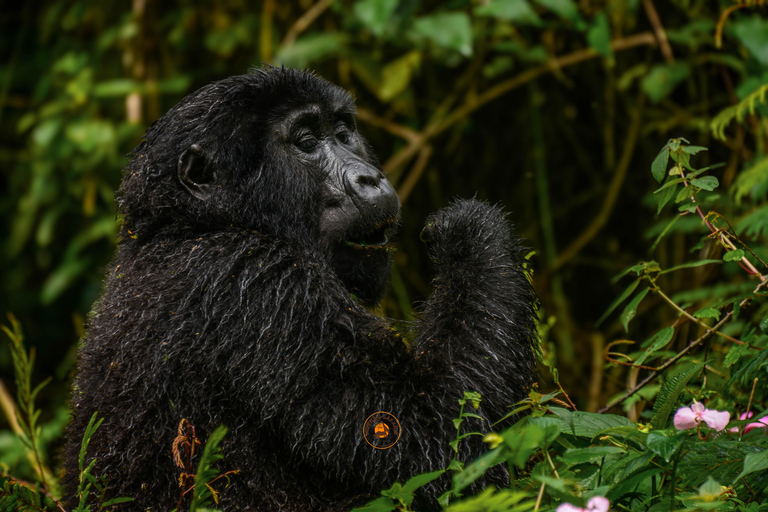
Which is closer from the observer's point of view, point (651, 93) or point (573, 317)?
point (651, 93)

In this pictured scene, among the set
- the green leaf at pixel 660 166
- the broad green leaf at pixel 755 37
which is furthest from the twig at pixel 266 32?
the green leaf at pixel 660 166

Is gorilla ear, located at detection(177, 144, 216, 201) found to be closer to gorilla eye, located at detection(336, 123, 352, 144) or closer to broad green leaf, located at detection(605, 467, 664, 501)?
gorilla eye, located at detection(336, 123, 352, 144)

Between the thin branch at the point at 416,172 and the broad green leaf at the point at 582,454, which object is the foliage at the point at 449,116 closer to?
the thin branch at the point at 416,172

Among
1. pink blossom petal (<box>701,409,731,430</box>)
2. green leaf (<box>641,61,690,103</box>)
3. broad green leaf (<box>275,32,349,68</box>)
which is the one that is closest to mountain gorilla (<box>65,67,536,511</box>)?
pink blossom petal (<box>701,409,731,430</box>)

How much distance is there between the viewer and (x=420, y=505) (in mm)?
2078

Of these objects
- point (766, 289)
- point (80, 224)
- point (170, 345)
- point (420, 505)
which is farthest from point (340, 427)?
point (80, 224)

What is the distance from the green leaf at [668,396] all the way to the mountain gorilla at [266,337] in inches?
20.0

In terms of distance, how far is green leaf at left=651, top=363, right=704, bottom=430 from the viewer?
5.51 ft

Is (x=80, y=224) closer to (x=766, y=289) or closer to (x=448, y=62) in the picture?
(x=448, y=62)

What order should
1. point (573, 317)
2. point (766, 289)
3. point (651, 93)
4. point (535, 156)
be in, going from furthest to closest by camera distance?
point (573, 317) → point (535, 156) → point (651, 93) → point (766, 289)

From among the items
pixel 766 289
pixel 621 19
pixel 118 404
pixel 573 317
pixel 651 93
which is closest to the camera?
pixel 766 289

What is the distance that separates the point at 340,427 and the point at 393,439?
6.1 inches

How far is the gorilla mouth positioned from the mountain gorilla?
0.07 ft

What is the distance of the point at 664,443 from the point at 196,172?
162 centimetres
